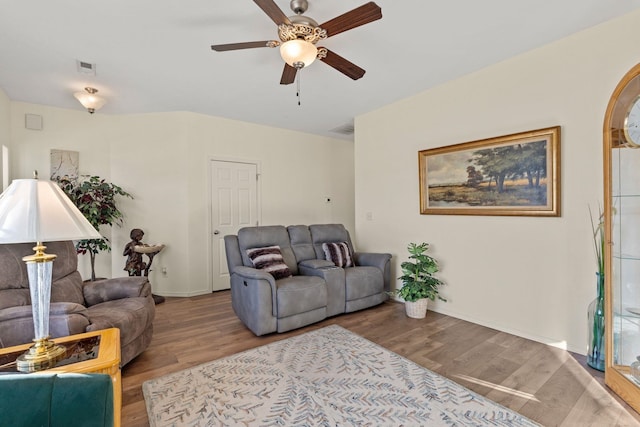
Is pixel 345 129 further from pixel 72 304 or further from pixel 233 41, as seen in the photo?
pixel 72 304

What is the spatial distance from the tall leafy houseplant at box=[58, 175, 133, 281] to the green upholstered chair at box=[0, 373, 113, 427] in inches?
126

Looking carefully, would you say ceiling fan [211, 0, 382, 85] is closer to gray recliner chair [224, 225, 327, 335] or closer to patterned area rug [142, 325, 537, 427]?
gray recliner chair [224, 225, 327, 335]

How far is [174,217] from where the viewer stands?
4.29m

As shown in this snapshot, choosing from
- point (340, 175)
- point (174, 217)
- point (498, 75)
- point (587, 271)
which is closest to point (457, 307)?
point (587, 271)

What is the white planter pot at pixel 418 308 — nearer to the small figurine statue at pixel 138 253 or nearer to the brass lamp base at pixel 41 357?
the brass lamp base at pixel 41 357

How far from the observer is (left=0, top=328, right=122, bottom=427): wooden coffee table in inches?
51.6

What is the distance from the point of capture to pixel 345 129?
518cm

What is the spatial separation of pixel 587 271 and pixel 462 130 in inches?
66.8

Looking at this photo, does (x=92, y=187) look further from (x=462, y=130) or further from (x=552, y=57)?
(x=552, y=57)

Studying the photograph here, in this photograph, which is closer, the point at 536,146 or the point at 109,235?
the point at 536,146

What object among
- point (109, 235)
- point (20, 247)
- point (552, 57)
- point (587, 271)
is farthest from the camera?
point (109, 235)

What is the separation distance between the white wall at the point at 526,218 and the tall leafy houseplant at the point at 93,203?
372 cm

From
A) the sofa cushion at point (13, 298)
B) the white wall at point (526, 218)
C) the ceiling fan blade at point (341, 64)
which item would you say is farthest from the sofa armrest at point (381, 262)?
the sofa cushion at point (13, 298)

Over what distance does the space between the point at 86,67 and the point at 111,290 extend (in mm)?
2129
